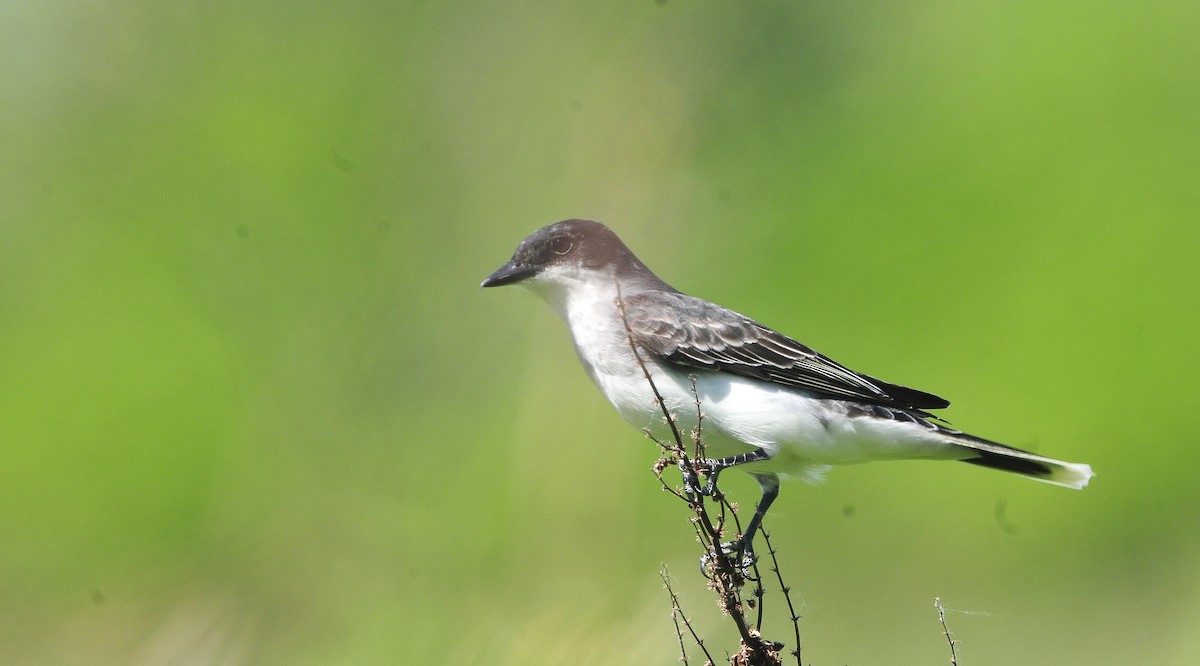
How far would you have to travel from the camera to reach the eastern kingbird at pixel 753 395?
14.8 ft

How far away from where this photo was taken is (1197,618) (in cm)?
955

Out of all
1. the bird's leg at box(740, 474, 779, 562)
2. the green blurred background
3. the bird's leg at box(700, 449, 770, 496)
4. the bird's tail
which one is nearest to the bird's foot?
the bird's leg at box(700, 449, 770, 496)

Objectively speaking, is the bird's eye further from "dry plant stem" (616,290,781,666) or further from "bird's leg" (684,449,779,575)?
"dry plant stem" (616,290,781,666)

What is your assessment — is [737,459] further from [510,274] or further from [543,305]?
[543,305]

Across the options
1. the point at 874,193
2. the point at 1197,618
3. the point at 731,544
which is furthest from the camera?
the point at 874,193

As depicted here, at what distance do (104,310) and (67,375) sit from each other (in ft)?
2.46

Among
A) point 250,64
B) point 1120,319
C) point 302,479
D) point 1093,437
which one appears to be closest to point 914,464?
point 1093,437

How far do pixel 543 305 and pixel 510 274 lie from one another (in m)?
5.38

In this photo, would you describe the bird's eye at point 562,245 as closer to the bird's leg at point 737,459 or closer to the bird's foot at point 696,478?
the bird's leg at point 737,459

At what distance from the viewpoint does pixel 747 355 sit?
4691mm

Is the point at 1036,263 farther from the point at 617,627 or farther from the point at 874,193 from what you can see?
the point at 617,627

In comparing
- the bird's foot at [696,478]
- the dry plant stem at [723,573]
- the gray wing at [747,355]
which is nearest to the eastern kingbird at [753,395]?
the gray wing at [747,355]

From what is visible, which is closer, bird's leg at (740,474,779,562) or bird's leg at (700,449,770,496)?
bird's leg at (700,449,770,496)

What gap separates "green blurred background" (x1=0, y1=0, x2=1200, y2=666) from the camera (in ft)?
31.8
